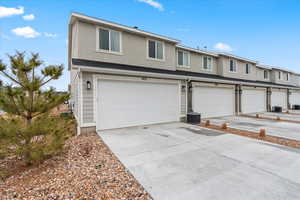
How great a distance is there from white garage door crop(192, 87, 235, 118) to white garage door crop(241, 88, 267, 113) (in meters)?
1.87

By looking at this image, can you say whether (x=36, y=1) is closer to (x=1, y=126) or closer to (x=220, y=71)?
(x=1, y=126)

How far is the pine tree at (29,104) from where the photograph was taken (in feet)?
10.3

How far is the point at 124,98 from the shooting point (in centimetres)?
721

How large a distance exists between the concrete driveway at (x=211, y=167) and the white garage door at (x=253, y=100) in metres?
9.32

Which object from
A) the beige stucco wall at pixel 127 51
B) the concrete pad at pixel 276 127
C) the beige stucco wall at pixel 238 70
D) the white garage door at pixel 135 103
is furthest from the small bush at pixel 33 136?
the beige stucco wall at pixel 238 70

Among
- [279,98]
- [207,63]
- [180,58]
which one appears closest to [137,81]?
[180,58]

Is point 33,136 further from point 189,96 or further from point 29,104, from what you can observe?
point 189,96

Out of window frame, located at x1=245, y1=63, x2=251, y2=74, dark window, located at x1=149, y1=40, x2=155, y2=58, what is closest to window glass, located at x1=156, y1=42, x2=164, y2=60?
dark window, located at x1=149, y1=40, x2=155, y2=58

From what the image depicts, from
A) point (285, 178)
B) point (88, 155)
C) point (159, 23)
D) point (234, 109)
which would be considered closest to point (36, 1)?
point (88, 155)

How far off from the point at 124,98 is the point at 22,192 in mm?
5084

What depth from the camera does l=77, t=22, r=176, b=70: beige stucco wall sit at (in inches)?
291

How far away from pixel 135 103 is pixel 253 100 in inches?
492

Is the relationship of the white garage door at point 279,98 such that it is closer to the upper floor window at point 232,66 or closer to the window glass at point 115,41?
the upper floor window at point 232,66

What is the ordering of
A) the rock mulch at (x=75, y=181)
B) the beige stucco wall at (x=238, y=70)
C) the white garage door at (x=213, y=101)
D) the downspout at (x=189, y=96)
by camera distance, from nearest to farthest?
1. the rock mulch at (x=75, y=181)
2. the downspout at (x=189, y=96)
3. the white garage door at (x=213, y=101)
4. the beige stucco wall at (x=238, y=70)
